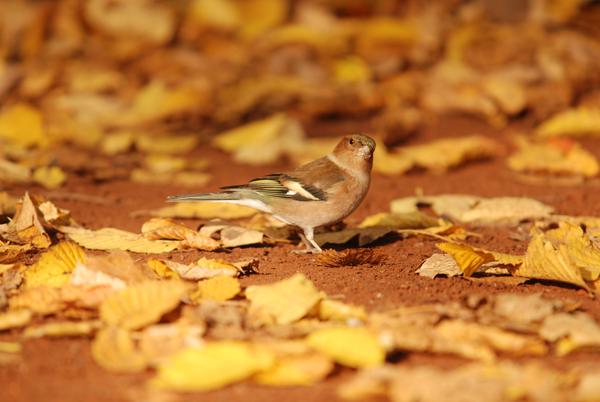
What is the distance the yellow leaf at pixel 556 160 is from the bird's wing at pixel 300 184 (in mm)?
2365

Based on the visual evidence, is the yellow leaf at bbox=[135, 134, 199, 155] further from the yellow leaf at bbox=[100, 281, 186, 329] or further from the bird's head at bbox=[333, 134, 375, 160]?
the yellow leaf at bbox=[100, 281, 186, 329]

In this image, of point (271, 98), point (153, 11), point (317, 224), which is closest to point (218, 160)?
point (271, 98)

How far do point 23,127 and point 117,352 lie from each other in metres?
5.48

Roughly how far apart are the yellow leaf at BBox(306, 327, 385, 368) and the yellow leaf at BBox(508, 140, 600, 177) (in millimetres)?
4393

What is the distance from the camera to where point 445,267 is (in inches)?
203

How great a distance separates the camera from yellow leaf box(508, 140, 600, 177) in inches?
301

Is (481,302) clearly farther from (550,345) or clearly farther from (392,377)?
(392,377)

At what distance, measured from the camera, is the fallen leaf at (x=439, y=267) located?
510cm

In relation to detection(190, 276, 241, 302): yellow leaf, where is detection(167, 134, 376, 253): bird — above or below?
above

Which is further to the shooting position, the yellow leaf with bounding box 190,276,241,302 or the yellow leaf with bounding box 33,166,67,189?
the yellow leaf with bounding box 33,166,67,189

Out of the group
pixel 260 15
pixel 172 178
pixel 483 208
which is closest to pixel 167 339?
pixel 483 208

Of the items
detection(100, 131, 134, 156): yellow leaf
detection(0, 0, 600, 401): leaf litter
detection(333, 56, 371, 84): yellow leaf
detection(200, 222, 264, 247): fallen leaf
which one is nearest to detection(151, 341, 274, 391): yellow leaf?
detection(0, 0, 600, 401): leaf litter

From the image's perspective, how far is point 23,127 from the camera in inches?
347

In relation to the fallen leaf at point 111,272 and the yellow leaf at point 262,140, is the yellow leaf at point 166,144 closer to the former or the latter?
the yellow leaf at point 262,140
